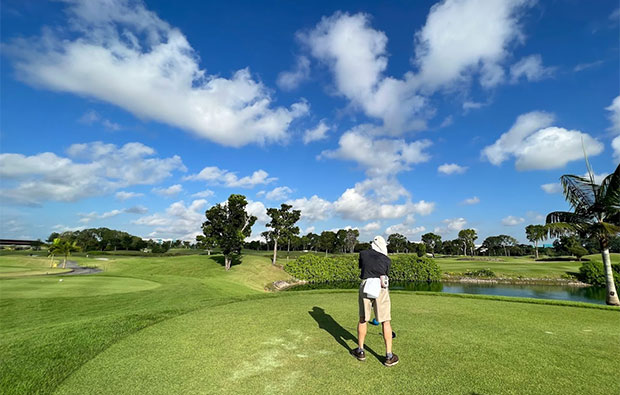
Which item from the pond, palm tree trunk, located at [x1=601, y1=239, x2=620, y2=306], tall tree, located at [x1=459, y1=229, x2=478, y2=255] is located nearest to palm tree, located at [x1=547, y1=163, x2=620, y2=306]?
→ palm tree trunk, located at [x1=601, y1=239, x2=620, y2=306]

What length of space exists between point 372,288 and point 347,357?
3.81 feet

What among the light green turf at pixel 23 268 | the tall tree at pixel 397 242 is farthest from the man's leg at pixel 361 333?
the tall tree at pixel 397 242

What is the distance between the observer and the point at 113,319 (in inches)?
257

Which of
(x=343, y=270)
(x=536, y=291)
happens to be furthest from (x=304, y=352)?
(x=343, y=270)

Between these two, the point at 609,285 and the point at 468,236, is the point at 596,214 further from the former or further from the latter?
the point at 468,236

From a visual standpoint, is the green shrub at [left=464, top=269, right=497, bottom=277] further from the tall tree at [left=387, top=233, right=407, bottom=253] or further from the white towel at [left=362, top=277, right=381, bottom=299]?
the tall tree at [left=387, top=233, right=407, bottom=253]

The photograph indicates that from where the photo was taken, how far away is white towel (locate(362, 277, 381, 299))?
4738mm

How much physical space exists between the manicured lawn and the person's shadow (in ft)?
0.09

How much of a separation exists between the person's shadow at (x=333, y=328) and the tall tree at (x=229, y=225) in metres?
27.5

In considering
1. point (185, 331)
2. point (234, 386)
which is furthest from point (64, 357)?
point (234, 386)

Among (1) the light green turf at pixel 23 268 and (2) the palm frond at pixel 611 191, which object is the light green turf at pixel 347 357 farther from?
(1) the light green turf at pixel 23 268

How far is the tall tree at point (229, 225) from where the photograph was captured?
3391 cm

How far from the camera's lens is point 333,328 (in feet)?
20.4

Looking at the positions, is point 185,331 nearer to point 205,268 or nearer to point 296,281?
point 205,268
